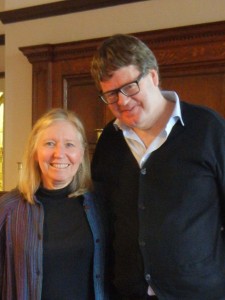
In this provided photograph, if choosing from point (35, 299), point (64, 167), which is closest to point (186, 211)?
point (64, 167)

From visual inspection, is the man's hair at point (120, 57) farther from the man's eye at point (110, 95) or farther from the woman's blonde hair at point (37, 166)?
the woman's blonde hair at point (37, 166)

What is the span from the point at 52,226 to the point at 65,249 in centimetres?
10

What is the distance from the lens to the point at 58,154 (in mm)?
1577

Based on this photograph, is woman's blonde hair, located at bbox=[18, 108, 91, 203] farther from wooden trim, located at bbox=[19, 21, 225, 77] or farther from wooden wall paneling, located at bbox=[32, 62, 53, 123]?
wooden wall paneling, located at bbox=[32, 62, 53, 123]

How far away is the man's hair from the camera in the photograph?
1391 millimetres

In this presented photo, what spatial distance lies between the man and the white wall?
179 cm

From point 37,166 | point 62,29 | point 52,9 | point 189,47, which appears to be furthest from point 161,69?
point 37,166

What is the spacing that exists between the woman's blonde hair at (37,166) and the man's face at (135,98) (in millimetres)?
266

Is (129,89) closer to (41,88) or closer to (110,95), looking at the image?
(110,95)

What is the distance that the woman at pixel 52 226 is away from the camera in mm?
1539

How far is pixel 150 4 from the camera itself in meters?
3.23

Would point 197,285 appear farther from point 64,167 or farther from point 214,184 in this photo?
point 64,167

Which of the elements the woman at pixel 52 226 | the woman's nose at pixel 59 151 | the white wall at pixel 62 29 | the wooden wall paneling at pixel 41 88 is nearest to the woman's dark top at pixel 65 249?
the woman at pixel 52 226

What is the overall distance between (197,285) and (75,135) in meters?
0.68
